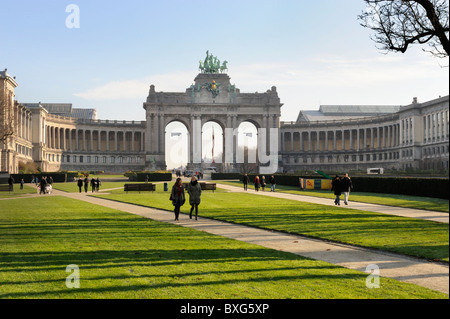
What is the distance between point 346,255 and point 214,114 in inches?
5315

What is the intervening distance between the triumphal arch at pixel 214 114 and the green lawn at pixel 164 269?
12607 centimetres

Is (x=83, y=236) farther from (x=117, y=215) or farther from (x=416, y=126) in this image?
(x=416, y=126)

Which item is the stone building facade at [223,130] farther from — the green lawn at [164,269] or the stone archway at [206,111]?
the green lawn at [164,269]

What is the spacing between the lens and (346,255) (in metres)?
15.8

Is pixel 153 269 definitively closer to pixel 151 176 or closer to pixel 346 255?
pixel 346 255

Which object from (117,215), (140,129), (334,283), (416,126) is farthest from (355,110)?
(334,283)

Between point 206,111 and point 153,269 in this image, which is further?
point 206,111

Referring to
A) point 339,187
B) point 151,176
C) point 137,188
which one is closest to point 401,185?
point 339,187

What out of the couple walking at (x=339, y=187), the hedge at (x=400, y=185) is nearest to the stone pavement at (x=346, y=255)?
the couple walking at (x=339, y=187)

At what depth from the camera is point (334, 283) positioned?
11422 mm

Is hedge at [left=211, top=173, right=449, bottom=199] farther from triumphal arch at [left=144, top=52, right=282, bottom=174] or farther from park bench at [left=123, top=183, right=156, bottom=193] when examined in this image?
triumphal arch at [left=144, top=52, right=282, bottom=174]

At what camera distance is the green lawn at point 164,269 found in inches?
417

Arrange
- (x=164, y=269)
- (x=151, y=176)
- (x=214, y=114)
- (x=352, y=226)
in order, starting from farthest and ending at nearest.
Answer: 1. (x=214, y=114)
2. (x=151, y=176)
3. (x=352, y=226)
4. (x=164, y=269)

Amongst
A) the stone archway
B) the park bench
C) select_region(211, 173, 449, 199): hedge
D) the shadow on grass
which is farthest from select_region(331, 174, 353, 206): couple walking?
the stone archway
